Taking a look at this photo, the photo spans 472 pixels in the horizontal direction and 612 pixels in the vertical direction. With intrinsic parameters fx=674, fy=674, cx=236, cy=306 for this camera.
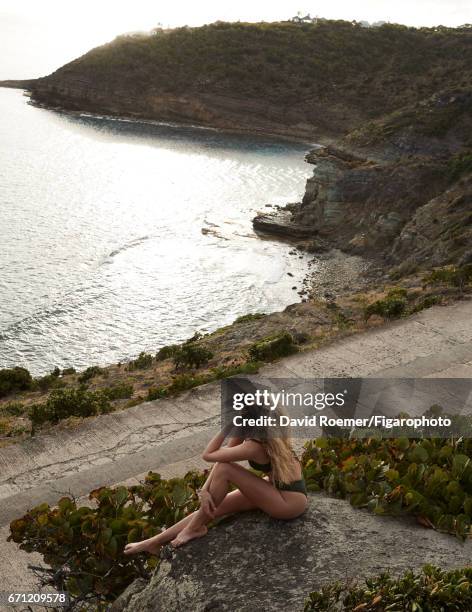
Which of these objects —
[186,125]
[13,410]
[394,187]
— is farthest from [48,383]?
[186,125]

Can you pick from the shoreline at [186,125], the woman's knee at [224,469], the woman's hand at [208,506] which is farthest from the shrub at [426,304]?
the shoreline at [186,125]

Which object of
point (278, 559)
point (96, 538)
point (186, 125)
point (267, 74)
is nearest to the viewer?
point (278, 559)

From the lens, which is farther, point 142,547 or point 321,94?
point 321,94

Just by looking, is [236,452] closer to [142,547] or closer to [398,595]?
[142,547]

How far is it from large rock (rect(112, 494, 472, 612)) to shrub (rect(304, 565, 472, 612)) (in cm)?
26

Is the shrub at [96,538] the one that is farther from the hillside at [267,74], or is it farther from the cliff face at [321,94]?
the hillside at [267,74]

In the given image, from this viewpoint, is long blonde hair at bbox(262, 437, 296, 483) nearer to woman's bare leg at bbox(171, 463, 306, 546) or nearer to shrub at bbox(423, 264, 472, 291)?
woman's bare leg at bbox(171, 463, 306, 546)

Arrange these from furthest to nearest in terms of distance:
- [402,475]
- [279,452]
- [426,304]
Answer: [426,304] < [402,475] < [279,452]

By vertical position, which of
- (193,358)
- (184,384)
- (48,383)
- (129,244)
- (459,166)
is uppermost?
(459,166)

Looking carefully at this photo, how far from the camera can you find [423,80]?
88.9 metres

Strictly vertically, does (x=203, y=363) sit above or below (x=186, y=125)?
below

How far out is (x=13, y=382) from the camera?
20734mm

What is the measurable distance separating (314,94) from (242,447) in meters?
93.7

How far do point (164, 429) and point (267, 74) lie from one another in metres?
94.2
